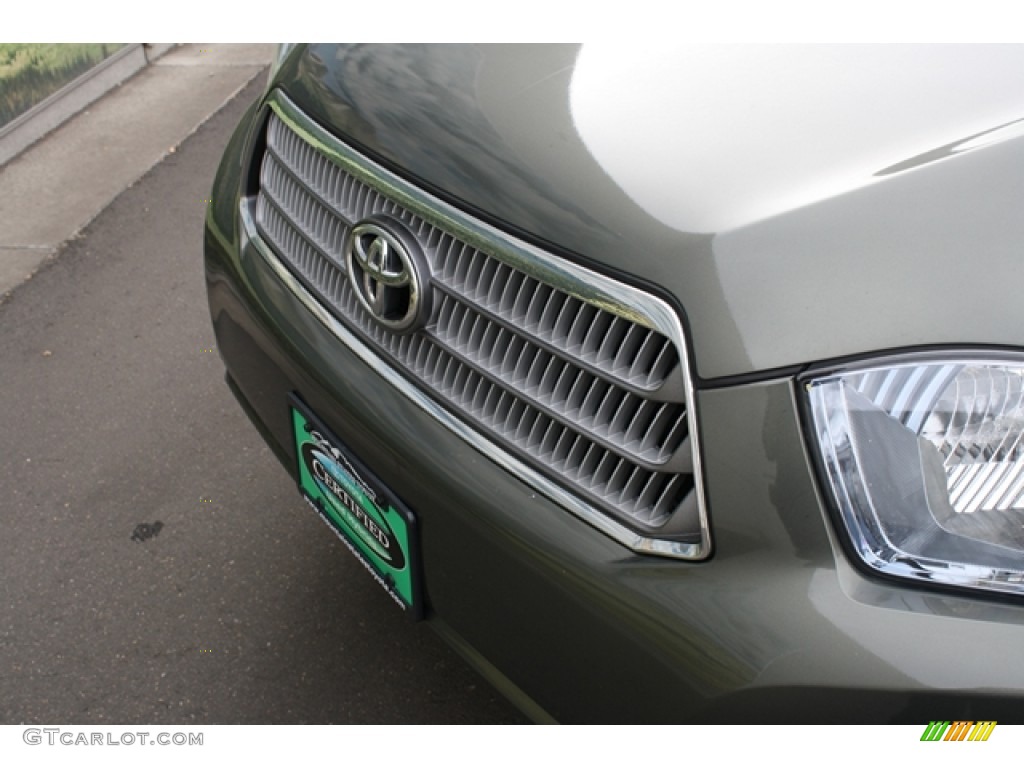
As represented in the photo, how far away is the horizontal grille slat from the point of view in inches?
53.8

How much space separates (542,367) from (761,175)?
0.41 meters

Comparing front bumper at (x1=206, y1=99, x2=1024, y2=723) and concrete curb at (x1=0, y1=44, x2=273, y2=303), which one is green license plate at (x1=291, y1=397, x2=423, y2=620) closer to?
front bumper at (x1=206, y1=99, x2=1024, y2=723)

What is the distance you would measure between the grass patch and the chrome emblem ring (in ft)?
11.2

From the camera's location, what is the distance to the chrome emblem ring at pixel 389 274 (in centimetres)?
162

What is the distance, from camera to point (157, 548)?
2.60 meters

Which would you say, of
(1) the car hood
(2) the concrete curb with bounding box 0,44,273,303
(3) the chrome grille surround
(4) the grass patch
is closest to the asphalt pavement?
(2) the concrete curb with bounding box 0,44,273,303

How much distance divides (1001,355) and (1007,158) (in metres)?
0.25

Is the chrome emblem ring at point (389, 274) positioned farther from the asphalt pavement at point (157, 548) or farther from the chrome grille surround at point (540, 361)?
the asphalt pavement at point (157, 548)

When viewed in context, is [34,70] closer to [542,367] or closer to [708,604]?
[542,367]

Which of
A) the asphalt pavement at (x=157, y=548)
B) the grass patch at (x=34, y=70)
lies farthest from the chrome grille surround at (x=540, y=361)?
the grass patch at (x=34, y=70)

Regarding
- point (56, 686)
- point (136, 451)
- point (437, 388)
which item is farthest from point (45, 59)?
point (437, 388)

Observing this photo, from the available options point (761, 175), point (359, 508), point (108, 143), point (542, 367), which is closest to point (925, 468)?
point (761, 175)

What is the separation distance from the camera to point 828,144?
1331 mm

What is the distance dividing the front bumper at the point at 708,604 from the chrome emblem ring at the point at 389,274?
0.40 feet
